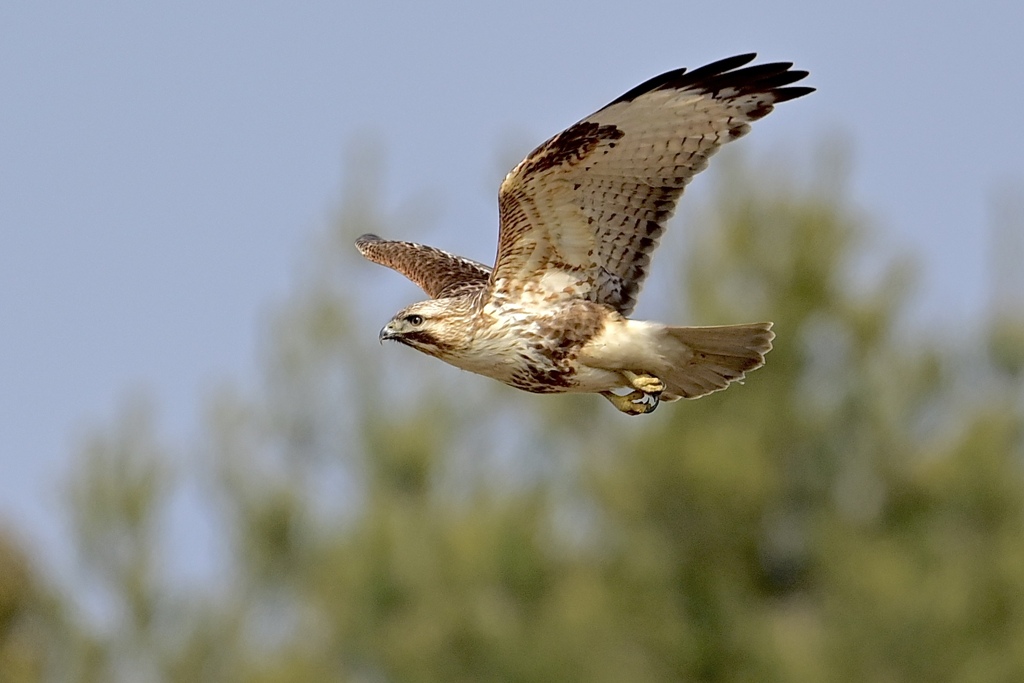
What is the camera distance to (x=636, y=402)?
24.0ft

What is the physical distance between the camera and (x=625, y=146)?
22.8ft

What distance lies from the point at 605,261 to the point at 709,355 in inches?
20.6

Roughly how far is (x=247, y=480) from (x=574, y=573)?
12.5ft

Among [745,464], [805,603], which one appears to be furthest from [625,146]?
[805,603]

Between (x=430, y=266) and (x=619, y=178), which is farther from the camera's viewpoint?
(x=430, y=266)

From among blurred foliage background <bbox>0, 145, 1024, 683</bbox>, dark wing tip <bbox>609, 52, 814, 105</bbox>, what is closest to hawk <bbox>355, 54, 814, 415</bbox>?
dark wing tip <bbox>609, 52, 814, 105</bbox>

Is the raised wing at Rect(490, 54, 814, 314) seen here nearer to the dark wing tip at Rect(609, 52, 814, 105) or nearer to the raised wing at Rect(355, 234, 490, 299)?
the dark wing tip at Rect(609, 52, 814, 105)

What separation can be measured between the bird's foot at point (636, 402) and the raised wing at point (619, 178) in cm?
33

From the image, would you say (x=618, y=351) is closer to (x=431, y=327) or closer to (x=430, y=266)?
(x=431, y=327)

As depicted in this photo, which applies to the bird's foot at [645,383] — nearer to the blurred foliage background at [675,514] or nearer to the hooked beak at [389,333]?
the hooked beak at [389,333]

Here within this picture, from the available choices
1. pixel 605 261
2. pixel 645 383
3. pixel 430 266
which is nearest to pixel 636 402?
Result: pixel 645 383

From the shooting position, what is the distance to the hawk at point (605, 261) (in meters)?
6.87

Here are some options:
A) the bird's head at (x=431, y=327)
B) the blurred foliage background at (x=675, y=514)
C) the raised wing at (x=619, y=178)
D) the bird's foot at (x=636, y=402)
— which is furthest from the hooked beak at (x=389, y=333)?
the blurred foliage background at (x=675, y=514)

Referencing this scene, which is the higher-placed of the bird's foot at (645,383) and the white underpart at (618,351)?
the white underpart at (618,351)
